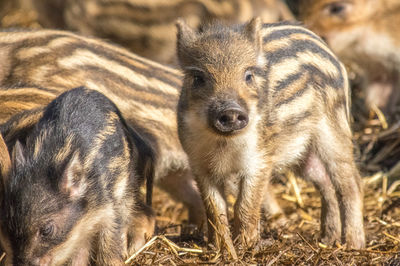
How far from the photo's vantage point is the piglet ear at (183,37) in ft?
12.9

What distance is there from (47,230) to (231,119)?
0.98m

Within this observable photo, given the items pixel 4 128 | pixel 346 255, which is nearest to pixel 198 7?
pixel 4 128

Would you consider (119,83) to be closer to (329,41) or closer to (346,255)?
(346,255)

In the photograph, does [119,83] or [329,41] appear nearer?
[119,83]

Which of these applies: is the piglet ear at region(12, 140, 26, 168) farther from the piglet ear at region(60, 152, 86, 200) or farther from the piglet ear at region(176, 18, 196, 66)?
the piglet ear at region(176, 18, 196, 66)

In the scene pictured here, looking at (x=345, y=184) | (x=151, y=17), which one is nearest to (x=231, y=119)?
(x=345, y=184)

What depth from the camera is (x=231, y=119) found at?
344cm

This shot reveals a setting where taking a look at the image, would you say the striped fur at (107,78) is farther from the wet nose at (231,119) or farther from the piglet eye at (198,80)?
the wet nose at (231,119)

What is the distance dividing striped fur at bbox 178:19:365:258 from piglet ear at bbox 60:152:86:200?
2.19ft

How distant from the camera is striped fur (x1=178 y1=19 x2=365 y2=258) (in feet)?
11.9

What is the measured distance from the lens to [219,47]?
3.71m

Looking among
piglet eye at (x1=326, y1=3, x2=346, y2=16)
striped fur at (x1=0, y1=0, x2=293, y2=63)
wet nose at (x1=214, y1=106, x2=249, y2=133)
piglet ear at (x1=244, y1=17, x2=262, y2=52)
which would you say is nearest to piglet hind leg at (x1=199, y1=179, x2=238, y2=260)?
wet nose at (x1=214, y1=106, x2=249, y2=133)

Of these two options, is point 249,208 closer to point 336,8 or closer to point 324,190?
point 324,190

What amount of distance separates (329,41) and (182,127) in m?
3.18
